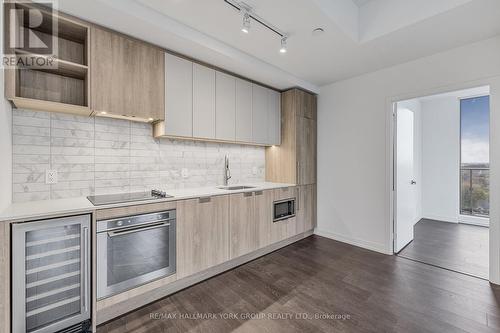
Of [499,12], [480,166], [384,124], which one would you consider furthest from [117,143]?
[480,166]

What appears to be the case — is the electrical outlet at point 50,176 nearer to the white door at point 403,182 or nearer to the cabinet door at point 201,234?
the cabinet door at point 201,234

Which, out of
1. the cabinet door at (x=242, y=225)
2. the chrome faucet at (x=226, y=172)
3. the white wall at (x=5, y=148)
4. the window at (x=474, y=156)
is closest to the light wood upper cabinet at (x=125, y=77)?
the white wall at (x=5, y=148)

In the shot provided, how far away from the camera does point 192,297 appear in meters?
2.14

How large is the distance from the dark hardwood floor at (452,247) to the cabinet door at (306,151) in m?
1.73

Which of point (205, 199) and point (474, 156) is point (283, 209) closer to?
point (205, 199)

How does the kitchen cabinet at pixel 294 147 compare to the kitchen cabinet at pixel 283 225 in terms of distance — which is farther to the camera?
the kitchen cabinet at pixel 294 147

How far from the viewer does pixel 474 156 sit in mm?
4629

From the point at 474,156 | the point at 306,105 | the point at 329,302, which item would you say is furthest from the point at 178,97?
the point at 474,156

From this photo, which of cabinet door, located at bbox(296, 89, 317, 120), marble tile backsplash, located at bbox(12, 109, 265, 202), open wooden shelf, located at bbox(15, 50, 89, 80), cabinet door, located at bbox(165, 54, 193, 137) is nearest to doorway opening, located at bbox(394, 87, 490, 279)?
cabinet door, located at bbox(296, 89, 317, 120)

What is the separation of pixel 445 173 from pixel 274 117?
4.31 metres

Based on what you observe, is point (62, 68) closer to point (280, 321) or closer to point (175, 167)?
point (175, 167)

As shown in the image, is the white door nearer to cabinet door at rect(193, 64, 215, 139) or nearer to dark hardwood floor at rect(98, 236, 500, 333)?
dark hardwood floor at rect(98, 236, 500, 333)

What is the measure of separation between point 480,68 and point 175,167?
145 inches

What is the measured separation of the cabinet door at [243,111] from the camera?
122 inches
